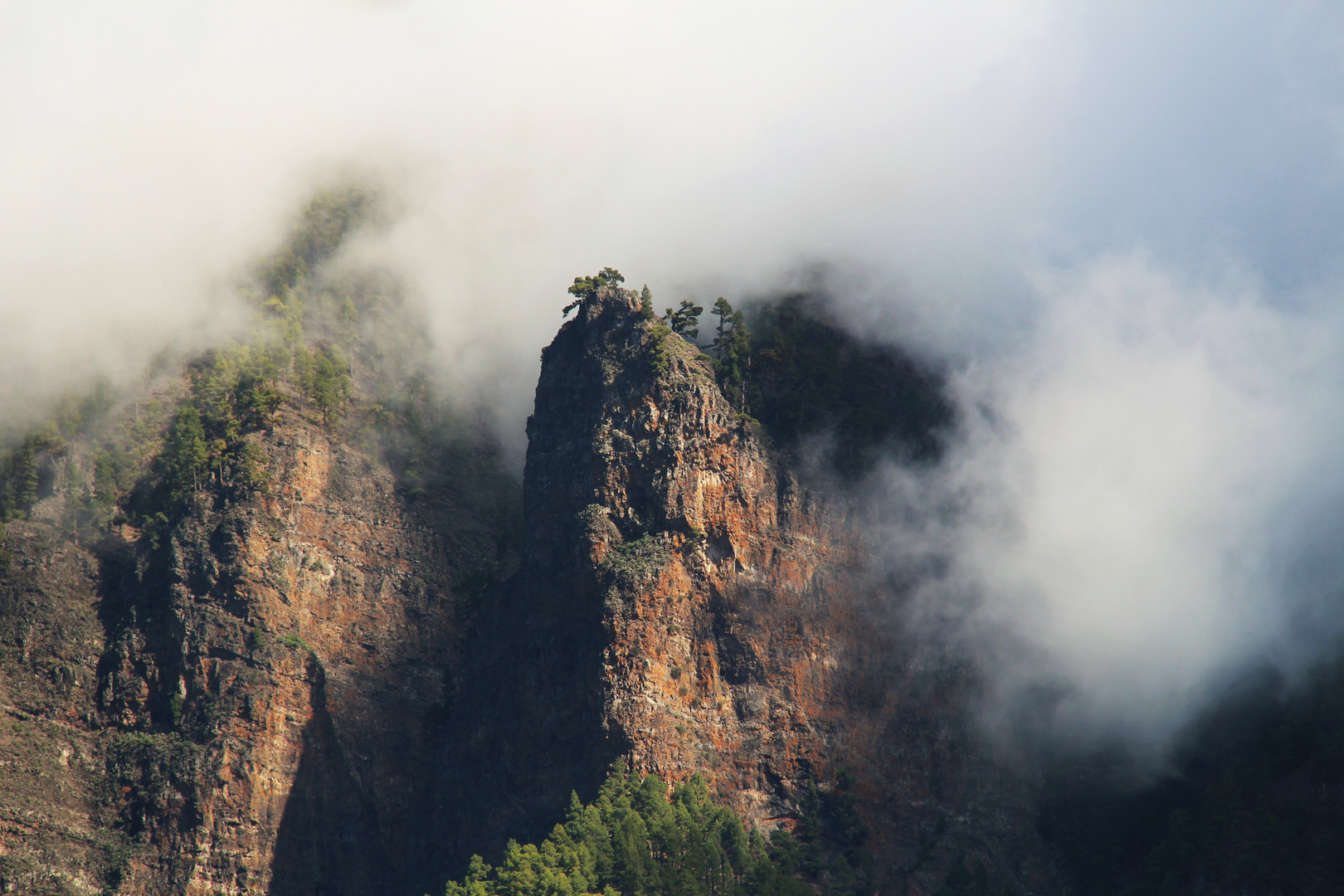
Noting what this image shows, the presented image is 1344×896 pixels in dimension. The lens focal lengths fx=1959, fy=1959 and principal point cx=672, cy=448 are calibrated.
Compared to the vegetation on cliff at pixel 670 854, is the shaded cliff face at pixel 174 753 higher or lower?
higher

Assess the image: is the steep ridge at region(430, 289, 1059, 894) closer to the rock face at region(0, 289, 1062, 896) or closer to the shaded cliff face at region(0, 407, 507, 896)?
the rock face at region(0, 289, 1062, 896)

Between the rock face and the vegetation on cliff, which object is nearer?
the vegetation on cliff

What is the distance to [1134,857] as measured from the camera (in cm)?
19050

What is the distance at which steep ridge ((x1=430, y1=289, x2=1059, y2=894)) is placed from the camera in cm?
18650

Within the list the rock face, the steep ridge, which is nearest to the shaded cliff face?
the rock face

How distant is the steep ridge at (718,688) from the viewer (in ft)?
612

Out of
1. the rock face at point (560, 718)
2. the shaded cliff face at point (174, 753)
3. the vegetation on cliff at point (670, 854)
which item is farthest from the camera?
the rock face at point (560, 718)

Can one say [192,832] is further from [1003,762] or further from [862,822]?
[1003,762]

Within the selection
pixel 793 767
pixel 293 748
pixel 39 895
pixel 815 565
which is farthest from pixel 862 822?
pixel 39 895

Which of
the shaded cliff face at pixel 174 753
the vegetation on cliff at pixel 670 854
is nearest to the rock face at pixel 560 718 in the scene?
the shaded cliff face at pixel 174 753

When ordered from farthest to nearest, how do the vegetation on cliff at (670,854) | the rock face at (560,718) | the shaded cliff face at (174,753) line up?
the rock face at (560,718) → the shaded cliff face at (174,753) → the vegetation on cliff at (670,854)

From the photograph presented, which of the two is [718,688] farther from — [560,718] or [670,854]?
[670,854]

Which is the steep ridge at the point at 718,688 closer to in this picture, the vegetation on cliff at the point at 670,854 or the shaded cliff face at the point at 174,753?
the vegetation on cliff at the point at 670,854

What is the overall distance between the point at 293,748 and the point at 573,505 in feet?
122
